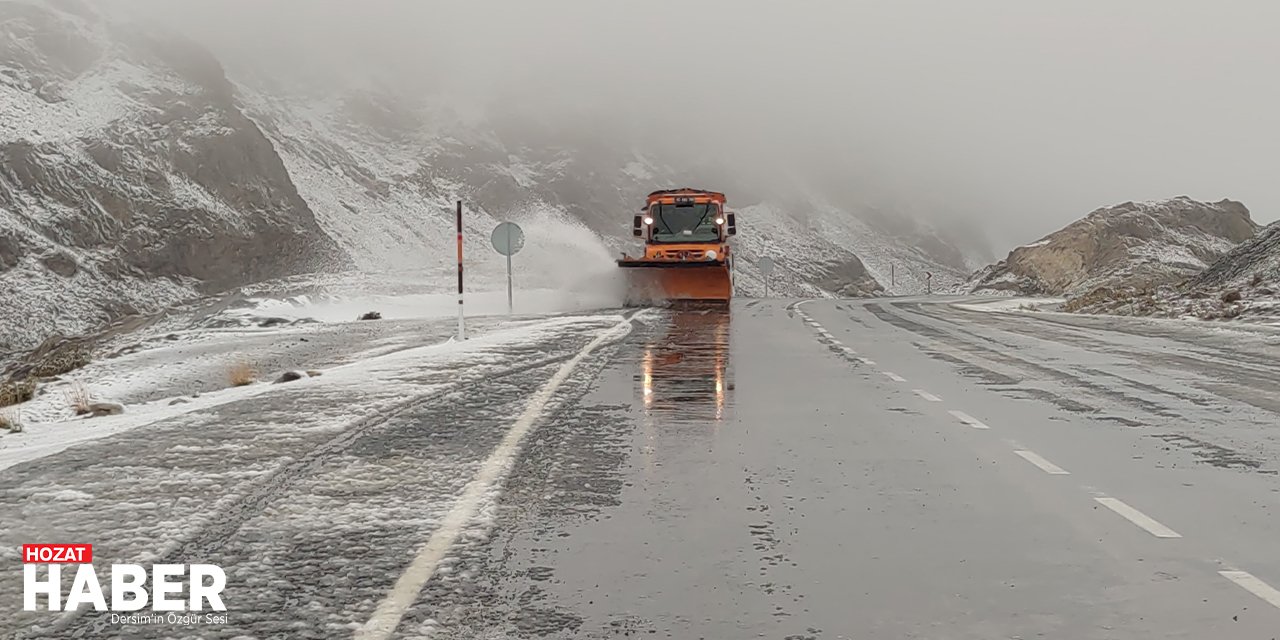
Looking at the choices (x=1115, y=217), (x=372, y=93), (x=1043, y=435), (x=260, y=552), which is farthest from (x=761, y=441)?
(x=372, y=93)

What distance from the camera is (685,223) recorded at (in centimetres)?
3081

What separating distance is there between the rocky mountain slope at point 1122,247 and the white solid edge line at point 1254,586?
67.4 metres

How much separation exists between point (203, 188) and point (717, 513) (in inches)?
3810

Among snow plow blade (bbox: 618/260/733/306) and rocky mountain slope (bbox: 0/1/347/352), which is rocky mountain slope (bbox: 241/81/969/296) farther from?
snow plow blade (bbox: 618/260/733/306)

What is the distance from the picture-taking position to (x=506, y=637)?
3.65 meters

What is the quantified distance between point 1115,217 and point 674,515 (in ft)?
276

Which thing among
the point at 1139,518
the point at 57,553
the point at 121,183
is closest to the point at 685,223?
the point at 1139,518

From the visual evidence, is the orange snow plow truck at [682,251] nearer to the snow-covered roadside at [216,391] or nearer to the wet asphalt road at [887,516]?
the snow-covered roadside at [216,391]

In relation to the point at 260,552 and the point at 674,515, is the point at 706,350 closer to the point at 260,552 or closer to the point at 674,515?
the point at 674,515

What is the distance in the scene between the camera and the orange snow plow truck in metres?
30.1

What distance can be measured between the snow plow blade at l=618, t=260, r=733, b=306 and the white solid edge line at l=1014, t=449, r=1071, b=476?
73.9ft

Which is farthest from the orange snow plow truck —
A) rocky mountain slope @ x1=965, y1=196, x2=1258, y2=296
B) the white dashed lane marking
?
rocky mountain slope @ x1=965, y1=196, x2=1258, y2=296

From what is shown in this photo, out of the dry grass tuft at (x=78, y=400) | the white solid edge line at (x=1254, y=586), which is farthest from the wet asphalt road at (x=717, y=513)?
the dry grass tuft at (x=78, y=400)

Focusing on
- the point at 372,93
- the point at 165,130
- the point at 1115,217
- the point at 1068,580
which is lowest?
the point at 1068,580
